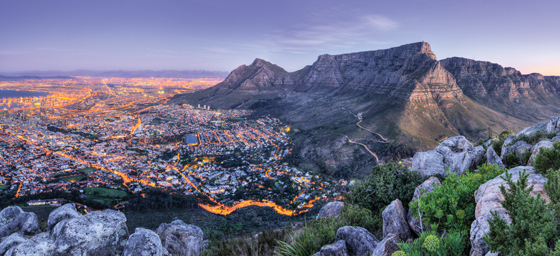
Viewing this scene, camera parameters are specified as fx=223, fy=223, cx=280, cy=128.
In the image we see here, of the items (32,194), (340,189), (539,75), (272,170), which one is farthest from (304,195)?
(539,75)

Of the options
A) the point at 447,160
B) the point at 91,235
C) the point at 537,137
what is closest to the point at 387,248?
the point at 91,235

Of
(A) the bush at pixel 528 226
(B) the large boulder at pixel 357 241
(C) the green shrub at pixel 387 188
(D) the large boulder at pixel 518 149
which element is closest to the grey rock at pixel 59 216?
(B) the large boulder at pixel 357 241

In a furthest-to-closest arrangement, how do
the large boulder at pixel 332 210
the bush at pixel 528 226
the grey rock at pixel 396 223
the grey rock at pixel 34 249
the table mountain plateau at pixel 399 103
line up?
the table mountain plateau at pixel 399 103 < the large boulder at pixel 332 210 < the grey rock at pixel 396 223 < the grey rock at pixel 34 249 < the bush at pixel 528 226

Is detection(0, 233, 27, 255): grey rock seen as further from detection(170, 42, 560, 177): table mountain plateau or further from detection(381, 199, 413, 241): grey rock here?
detection(170, 42, 560, 177): table mountain plateau

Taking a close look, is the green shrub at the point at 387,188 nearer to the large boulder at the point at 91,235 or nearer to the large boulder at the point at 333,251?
the large boulder at the point at 333,251

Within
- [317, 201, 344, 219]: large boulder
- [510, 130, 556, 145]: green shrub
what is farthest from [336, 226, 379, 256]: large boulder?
[510, 130, 556, 145]: green shrub

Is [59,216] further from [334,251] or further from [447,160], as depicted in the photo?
[447,160]
